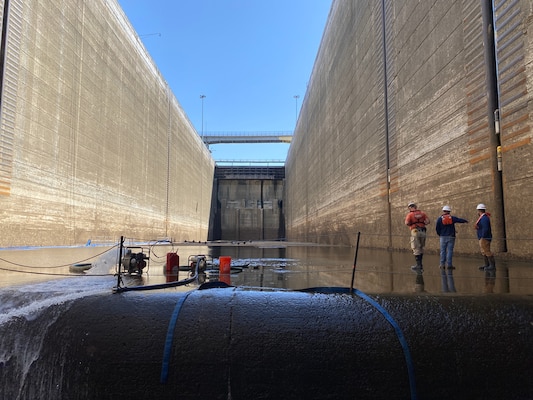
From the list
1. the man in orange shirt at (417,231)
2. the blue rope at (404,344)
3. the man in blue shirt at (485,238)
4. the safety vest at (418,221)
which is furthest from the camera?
the safety vest at (418,221)

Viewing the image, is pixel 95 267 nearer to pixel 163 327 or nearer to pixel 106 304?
pixel 106 304

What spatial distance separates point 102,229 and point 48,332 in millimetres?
17902

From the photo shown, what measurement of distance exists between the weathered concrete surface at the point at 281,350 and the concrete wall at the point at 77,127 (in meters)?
11.7

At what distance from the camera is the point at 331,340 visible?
279 centimetres

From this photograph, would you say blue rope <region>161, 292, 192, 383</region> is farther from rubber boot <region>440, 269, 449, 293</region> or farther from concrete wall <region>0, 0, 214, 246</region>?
concrete wall <region>0, 0, 214, 246</region>

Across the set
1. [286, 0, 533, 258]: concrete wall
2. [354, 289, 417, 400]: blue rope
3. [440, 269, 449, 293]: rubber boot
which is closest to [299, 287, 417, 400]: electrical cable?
[354, 289, 417, 400]: blue rope

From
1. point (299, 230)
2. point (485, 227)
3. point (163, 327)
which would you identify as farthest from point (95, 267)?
point (299, 230)

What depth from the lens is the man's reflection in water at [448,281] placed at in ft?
12.4

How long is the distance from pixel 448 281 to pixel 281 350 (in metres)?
2.83

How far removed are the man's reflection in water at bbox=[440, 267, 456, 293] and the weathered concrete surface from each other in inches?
24.6

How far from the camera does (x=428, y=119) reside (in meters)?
10.4

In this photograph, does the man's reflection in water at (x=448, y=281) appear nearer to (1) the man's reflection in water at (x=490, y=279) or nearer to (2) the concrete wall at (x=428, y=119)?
(1) the man's reflection in water at (x=490, y=279)

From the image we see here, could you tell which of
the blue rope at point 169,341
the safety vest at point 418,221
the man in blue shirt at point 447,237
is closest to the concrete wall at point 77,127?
the blue rope at point 169,341

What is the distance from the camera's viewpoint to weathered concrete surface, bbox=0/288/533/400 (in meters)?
2.65
